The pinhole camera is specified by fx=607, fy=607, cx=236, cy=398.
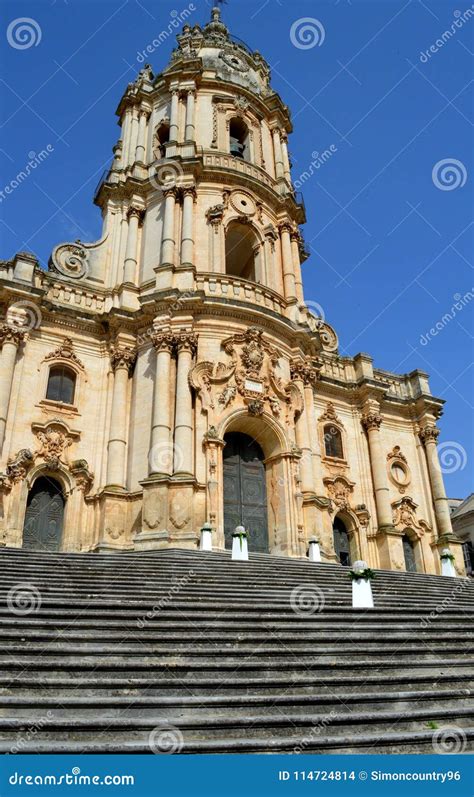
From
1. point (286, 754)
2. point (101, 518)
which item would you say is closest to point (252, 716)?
point (286, 754)

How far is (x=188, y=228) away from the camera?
2280 centimetres

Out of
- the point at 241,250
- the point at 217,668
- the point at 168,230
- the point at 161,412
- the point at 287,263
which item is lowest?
the point at 217,668

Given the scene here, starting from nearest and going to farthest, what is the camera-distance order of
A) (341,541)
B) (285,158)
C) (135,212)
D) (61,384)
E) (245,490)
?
(245,490) < (61,384) < (341,541) < (135,212) < (285,158)

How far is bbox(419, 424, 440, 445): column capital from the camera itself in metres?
27.7

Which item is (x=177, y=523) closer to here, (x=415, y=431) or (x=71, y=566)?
(x=71, y=566)

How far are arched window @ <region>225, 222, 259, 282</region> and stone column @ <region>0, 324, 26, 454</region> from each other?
920cm

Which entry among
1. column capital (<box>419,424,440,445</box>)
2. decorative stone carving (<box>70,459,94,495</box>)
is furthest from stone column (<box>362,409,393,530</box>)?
decorative stone carving (<box>70,459,94,495</box>)

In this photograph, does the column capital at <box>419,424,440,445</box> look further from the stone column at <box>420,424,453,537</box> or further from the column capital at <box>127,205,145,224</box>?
the column capital at <box>127,205,145,224</box>

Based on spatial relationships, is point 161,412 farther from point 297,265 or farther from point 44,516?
point 297,265

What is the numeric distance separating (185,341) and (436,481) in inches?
535

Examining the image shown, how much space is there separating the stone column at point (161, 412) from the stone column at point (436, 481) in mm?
13452

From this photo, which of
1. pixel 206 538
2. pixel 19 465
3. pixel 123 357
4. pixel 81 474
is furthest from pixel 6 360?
pixel 206 538

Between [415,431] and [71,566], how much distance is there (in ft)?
66.8

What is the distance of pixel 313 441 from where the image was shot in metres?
22.9
